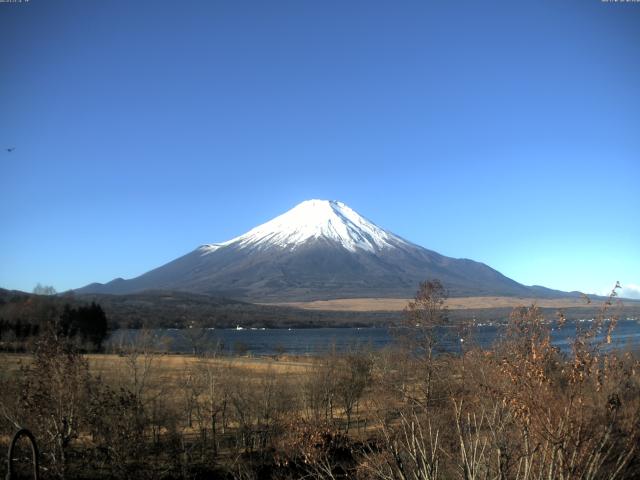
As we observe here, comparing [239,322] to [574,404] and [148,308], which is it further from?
[574,404]

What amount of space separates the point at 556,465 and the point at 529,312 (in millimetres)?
4513

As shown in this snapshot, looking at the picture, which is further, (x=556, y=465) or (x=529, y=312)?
(x=529, y=312)

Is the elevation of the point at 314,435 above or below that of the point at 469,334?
below

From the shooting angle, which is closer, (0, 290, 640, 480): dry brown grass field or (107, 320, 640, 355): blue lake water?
(0, 290, 640, 480): dry brown grass field

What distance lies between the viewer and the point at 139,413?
18.7 metres

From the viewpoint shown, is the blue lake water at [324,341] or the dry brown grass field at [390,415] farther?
the blue lake water at [324,341]

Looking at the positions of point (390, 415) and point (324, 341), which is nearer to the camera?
point (390, 415)

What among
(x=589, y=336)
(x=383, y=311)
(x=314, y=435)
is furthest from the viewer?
(x=383, y=311)

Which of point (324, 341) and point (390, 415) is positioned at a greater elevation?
point (390, 415)

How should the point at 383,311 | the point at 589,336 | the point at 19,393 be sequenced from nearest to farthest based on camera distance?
the point at 589,336 → the point at 19,393 → the point at 383,311

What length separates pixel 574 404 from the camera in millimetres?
6051

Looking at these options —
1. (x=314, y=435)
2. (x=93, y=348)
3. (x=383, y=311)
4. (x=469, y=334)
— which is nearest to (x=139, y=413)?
(x=314, y=435)

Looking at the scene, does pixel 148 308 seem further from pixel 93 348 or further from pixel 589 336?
pixel 589 336

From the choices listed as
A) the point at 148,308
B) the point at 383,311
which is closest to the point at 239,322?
the point at 148,308
